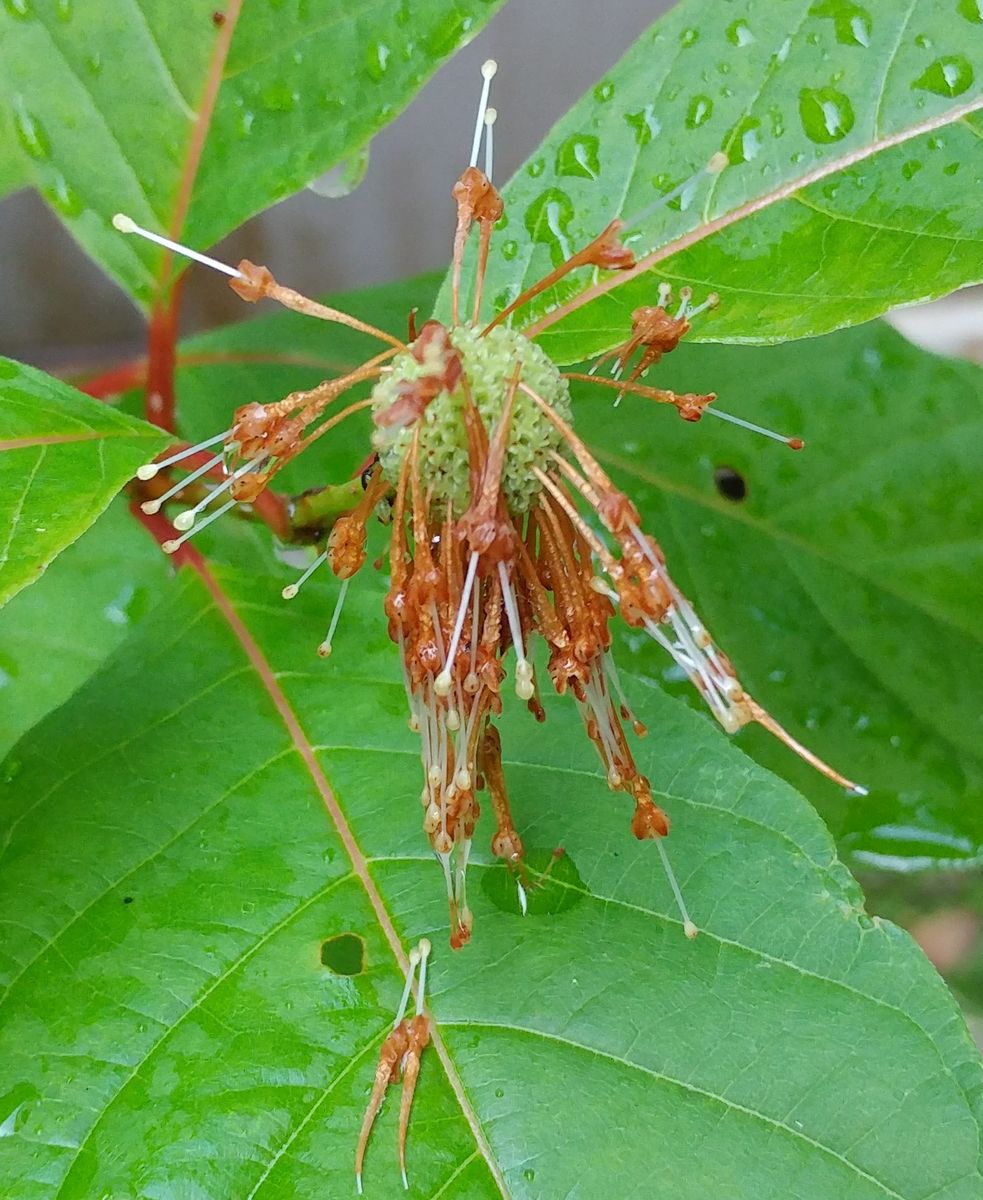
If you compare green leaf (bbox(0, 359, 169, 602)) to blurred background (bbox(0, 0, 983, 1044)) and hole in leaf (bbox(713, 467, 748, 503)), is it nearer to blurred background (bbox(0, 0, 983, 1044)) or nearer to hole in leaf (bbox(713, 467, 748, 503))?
hole in leaf (bbox(713, 467, 748, 503))

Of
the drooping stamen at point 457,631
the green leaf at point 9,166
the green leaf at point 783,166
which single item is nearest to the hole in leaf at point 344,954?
the drooping stamen at point 457,631

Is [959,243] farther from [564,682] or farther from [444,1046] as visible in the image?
[444,1046]

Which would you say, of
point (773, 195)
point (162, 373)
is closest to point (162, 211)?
point (162, 373)

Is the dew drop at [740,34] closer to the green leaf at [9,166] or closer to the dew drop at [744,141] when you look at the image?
the dew drop at [744,141]

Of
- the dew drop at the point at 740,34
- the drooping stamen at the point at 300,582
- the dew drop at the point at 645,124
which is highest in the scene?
the dew drop at the point at 740,34

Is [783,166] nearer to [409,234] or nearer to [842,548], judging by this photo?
[842,548]
